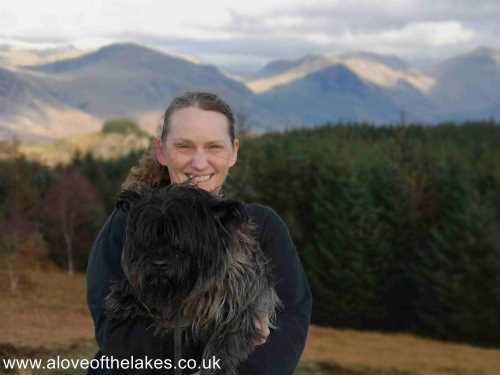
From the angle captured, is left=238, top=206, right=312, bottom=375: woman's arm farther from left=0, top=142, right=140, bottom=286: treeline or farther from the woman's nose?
left=0, top=142, right=140, bottom=286: treeline

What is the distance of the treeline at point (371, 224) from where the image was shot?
4041 centimetres

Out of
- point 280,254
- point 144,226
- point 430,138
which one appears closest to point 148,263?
point 144,226

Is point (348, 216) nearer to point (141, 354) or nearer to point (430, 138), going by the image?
point (430, 138)

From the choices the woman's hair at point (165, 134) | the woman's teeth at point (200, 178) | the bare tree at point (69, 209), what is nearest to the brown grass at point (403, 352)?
the bare tree at point (69, 209)

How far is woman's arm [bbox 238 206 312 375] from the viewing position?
3.36 m

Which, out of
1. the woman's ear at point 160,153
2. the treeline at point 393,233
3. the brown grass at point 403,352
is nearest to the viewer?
the woman's ear at point 160,153

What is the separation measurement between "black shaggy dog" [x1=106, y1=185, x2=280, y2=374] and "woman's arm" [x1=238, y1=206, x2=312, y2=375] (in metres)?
0.13

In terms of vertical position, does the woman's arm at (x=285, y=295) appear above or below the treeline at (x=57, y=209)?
above

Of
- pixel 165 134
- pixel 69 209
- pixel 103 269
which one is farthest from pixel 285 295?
pixel 69 209

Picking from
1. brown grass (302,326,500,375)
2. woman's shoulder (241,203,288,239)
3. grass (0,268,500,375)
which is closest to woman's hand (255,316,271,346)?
woman's shoulder (241,203,288,239)

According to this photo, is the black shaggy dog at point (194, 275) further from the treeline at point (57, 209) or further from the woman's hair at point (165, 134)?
the treeline at point (57, 209)

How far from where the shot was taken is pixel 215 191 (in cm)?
360

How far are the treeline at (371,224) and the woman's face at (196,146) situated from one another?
33409 millimetres

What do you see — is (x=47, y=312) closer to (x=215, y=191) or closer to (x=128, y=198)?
(x=215, y=191)
